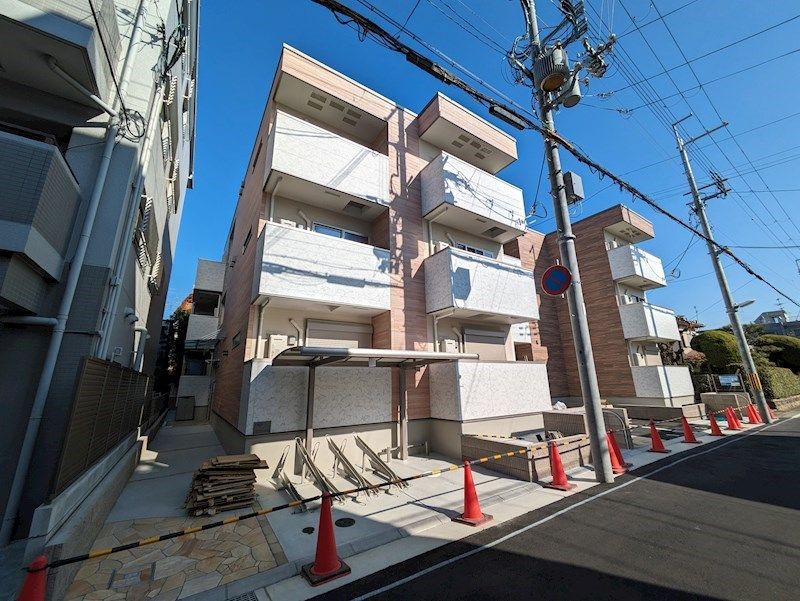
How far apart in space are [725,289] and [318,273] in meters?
19.4

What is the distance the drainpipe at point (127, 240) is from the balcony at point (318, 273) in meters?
2.65

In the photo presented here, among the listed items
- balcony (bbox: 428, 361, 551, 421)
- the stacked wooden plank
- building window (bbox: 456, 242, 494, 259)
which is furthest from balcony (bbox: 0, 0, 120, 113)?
building window (bbox: 456, 242, 494, 259)

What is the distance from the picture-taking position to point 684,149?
18.0 meters

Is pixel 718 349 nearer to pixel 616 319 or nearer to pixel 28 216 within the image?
pixel 616 319

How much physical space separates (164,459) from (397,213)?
10704 mm

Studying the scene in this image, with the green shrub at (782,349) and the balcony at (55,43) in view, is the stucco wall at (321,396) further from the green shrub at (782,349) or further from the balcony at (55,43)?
the green shrub at (782,349)

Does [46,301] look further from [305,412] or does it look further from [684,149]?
[684,149]

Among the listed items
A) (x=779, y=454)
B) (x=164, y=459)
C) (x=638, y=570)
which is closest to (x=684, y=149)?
(x=779, y=454)

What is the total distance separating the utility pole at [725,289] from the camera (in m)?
14.6

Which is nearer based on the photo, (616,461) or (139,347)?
(616,461)

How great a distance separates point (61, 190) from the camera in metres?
5.17

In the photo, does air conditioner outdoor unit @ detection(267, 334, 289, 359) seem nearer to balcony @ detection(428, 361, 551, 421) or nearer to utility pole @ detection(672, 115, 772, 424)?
balcony @ detection(428, 361, 551, 421)

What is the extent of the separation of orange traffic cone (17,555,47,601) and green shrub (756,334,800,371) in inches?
1362

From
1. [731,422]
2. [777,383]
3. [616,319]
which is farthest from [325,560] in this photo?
[777,383]
